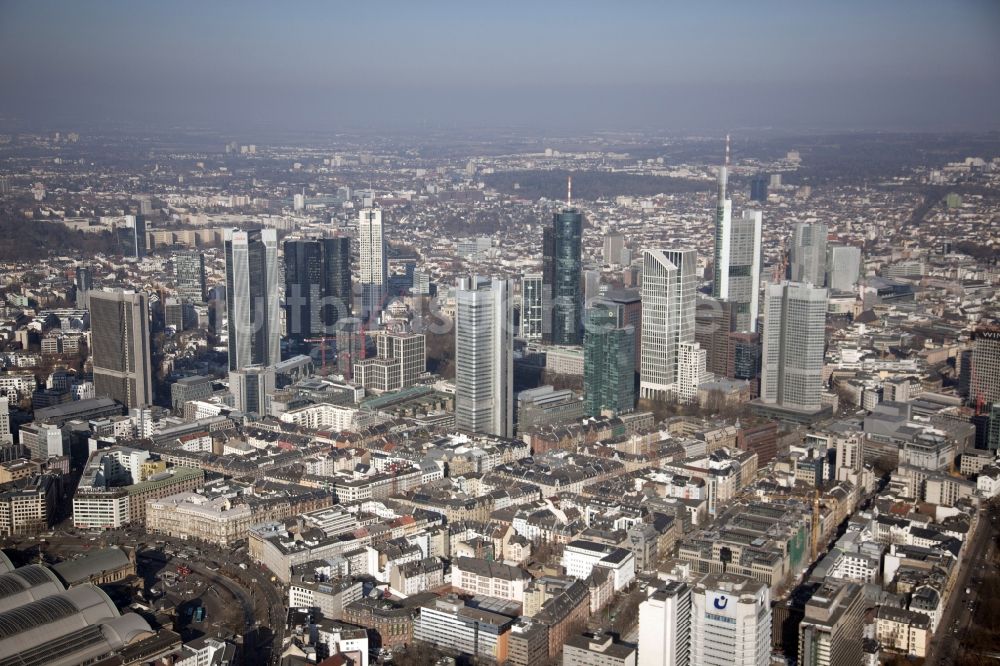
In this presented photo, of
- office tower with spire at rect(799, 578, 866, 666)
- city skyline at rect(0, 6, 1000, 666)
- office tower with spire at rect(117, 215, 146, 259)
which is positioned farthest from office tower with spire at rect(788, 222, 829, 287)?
office tower with spire at rect(799, 578, 866, 666)

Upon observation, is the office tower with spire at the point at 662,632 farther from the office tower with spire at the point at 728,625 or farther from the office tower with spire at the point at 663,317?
the office tower with spire at the point at 663,317

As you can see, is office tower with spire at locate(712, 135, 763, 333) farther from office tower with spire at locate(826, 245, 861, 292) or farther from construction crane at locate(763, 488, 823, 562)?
construction crane at locate(763, 488, 823, 562)

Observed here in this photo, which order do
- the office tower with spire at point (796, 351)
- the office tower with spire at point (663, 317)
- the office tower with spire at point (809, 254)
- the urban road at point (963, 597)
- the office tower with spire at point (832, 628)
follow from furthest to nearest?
the office tower with spire at point (809, 254) → the office tower with spire at point (663, 317) → the office tower with spire at point (796, 351) → the urban road at point (963, 597) → the office tower with spire at point (832, 628)

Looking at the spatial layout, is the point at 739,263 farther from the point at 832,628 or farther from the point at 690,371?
the point at 832,628

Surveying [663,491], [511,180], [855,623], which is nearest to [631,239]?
[511,180]

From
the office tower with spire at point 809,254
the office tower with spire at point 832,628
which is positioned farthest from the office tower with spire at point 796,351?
the office tower with spire at point 832,628

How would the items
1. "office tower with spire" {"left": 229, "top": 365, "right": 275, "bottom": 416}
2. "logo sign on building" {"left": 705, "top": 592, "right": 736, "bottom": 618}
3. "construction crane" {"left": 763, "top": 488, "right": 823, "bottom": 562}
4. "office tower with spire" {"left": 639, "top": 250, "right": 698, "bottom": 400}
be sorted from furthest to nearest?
"office tower with spire" {"left": 639, "top": 250, "right": 698, "bottom": 400} < "office tower with spire" {"left": 229, "top": 365, "right": 275, "bottom": 416} < "construction crane" {"left": 763, "top": 488, "right": 823, "bottom": 562} < "logo sign on building" {"left": 705, "top": 592, "right": 736, "bottom": 618}

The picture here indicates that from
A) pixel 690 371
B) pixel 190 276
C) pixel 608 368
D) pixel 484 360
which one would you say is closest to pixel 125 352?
pixel 484 360

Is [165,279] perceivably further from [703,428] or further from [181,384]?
[703,428]
